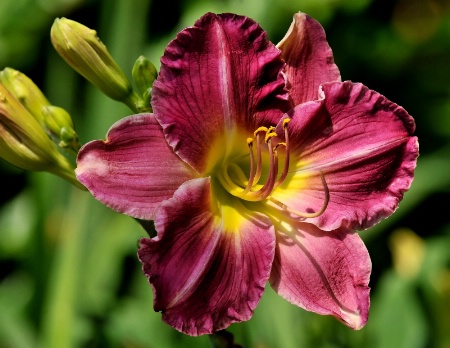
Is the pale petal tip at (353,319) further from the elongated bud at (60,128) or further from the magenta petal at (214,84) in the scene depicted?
the elongated bud at (60,128)

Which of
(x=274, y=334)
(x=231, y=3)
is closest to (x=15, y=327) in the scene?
(x=274, y=334)

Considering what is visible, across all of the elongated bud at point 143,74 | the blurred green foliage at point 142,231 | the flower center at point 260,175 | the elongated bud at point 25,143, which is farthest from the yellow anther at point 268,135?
the blurred green foliage at point 142,231

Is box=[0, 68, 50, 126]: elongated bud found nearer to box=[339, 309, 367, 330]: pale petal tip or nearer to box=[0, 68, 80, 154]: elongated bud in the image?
box=[0, 68, 80, 154]: elongated bud

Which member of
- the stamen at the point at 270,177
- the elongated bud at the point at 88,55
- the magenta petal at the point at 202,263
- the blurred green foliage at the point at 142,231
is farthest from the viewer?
the blurred green foliage at the point at 142,231

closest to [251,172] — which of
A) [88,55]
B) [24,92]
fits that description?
[88,55]

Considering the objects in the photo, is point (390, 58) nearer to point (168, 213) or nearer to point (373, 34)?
point (373, 34)
